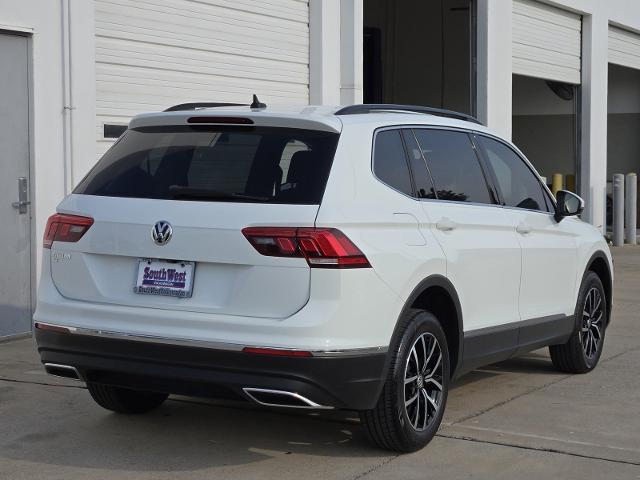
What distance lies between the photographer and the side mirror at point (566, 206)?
766cm

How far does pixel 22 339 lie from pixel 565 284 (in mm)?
4347

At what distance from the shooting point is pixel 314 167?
541 cm

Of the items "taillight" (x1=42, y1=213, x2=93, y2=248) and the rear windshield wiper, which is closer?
the rear windshield wiper

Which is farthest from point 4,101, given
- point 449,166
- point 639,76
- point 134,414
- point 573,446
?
point 639,76

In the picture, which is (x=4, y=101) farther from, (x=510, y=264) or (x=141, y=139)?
(x=510, y=264)

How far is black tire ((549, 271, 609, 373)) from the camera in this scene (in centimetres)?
793

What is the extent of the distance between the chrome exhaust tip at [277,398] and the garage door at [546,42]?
12.9m

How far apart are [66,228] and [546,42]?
14.0 m

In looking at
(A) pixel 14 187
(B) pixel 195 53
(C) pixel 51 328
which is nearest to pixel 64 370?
(C) pixel 51 328

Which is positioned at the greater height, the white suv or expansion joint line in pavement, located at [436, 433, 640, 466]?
the white suv

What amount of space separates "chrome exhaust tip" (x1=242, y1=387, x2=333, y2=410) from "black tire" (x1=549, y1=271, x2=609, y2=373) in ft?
10.7

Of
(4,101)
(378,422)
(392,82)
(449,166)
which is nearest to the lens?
(378,422)

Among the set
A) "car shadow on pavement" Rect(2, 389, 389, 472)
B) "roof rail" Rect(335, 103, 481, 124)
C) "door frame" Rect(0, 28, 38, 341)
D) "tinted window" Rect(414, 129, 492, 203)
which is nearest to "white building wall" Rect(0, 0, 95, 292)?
"door frame" Rect(0, 28, 38, 341)

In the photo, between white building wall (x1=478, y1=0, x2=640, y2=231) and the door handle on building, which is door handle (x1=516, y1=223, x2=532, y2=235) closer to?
the door handle on building
